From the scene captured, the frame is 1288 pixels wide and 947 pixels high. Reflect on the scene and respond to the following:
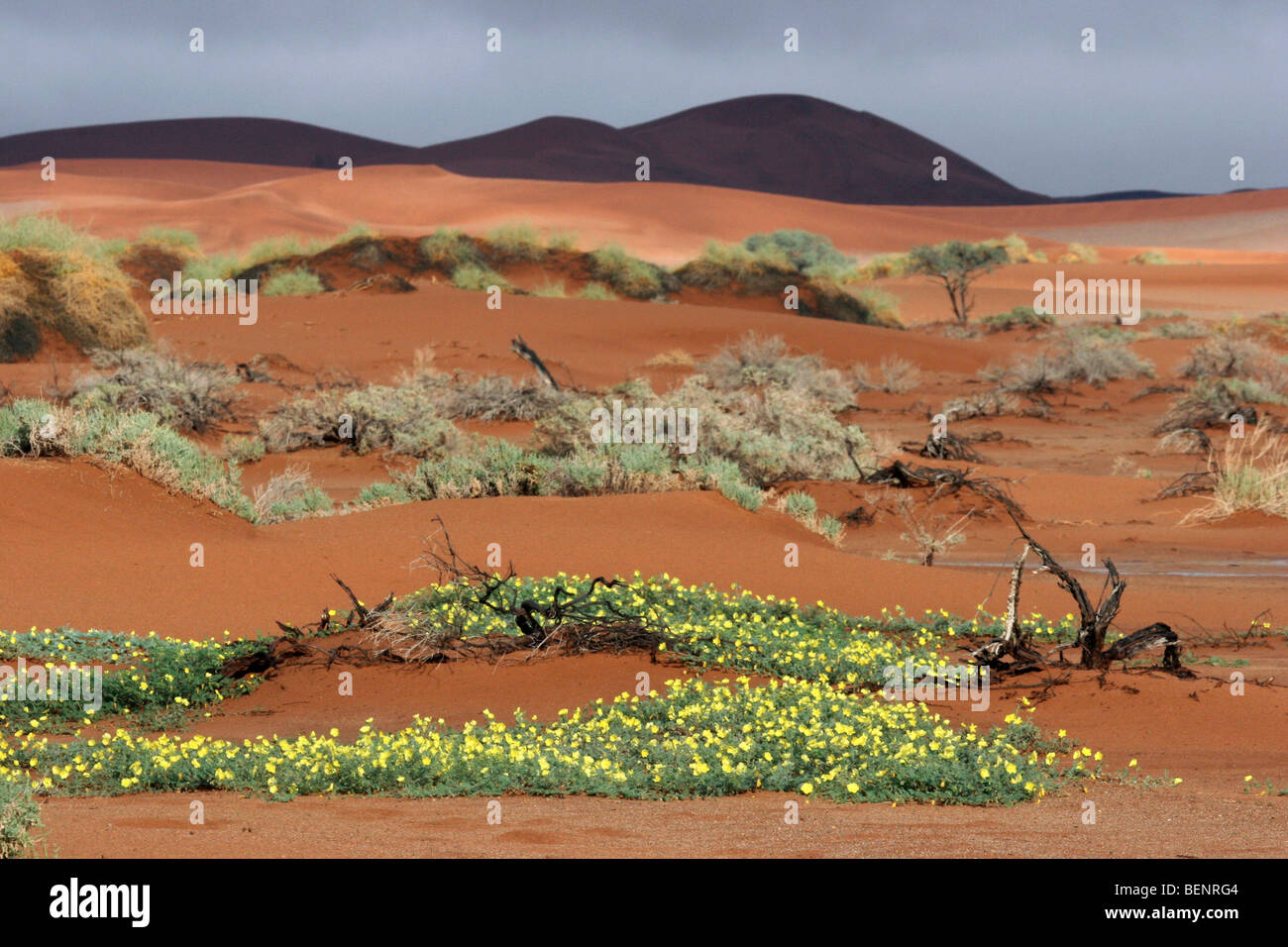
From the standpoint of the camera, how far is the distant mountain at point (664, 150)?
11800cm

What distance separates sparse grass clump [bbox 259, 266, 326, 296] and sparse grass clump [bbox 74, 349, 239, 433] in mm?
14127

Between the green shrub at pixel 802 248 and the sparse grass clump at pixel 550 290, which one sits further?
the green shrub at pixel 802 248

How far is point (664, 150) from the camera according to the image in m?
131

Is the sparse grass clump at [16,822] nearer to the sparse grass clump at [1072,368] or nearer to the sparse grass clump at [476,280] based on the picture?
the sparse grass clump at [1072,368]

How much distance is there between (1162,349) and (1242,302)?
25272 mm

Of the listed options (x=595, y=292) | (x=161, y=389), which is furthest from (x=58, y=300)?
(x=595, y=292)

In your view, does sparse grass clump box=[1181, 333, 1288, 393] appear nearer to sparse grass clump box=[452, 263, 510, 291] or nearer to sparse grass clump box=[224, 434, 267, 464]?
sparse grass clump box=[452, 263, 510, 291]

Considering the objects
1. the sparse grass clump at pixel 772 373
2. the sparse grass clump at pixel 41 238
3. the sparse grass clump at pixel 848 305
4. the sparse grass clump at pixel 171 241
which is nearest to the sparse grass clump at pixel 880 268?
the sparse grass clump at pixel 848 305

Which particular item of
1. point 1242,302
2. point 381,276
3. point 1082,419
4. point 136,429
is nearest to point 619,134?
point 1242,302

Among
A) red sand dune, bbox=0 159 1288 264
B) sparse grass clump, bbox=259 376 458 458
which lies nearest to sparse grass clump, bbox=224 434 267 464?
sparse grass clump, bbox=259 376 458 458

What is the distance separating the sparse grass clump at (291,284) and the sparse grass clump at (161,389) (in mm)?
14127

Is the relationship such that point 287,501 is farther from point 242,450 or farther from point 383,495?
point 242,450

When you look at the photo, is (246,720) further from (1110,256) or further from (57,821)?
(1110,256)

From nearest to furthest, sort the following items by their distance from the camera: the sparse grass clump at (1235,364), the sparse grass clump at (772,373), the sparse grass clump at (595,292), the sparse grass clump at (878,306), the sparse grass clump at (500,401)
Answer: the sparse grass clump at (500,401)
the sparse grass clump at (772,373)
the sparse grass clump at (1235,364)
the sparse grass clump at (595,292)
the sparse grass clump at (878,306)
